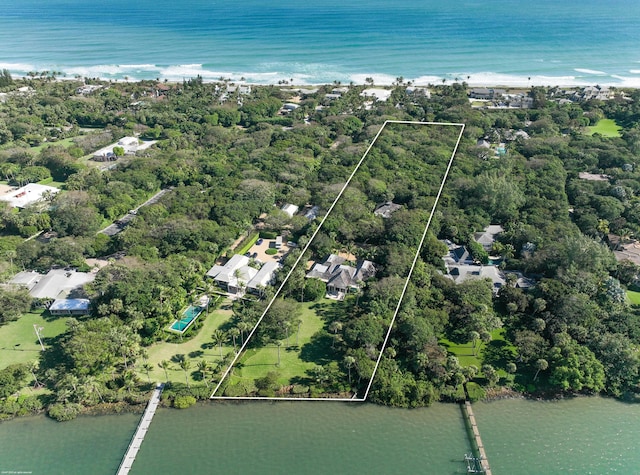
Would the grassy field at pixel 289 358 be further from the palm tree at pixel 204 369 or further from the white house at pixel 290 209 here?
the white house at pixel 290 209

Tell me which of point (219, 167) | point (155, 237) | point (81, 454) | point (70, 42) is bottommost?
point (81, 454)

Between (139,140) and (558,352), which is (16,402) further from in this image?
(139,140)

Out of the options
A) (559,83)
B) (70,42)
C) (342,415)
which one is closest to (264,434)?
(342,415)

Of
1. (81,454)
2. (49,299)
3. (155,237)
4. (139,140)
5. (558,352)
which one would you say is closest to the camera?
(81,454)

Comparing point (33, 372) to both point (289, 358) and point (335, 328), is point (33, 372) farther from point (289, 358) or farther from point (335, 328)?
point (335, 328)

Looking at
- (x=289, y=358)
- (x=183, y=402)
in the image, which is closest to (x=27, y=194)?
(x=183, y=402)

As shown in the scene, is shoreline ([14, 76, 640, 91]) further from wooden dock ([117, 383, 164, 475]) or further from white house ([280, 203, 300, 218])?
wooden dock ([117, 383, 164, 475])
